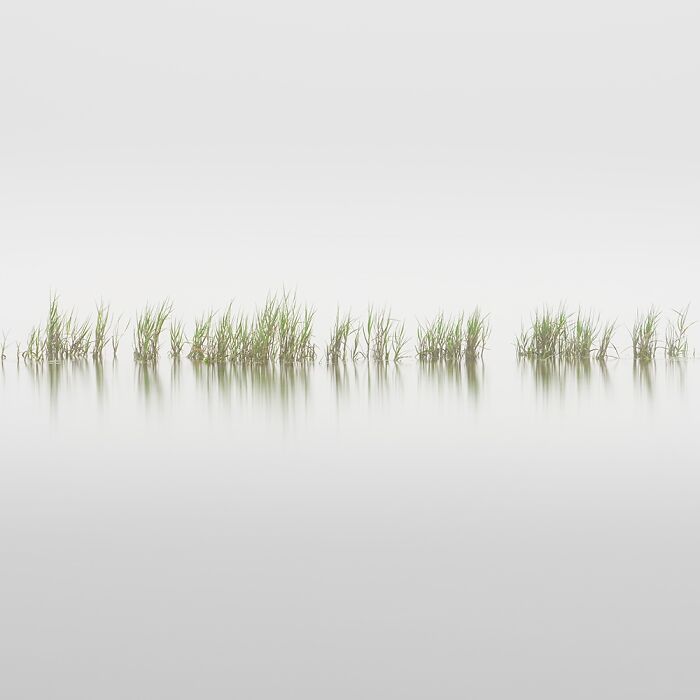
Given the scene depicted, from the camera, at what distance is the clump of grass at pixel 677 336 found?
42.3 ft

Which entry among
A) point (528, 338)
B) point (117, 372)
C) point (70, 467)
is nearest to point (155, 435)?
point (70, 467)

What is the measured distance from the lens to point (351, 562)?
1786 millimetres

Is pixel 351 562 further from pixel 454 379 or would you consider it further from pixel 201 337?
pixel 201 337

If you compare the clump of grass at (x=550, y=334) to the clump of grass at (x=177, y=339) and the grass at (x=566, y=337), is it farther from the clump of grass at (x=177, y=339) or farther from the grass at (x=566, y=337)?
the clump of grass at (x=177, y=339)

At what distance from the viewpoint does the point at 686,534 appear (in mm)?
2023

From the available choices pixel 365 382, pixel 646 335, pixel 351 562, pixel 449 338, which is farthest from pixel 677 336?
pixel 351 562

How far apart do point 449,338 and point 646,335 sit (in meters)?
3.04

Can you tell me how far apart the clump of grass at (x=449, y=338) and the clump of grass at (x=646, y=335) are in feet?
7.63

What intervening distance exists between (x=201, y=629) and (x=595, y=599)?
0.71m

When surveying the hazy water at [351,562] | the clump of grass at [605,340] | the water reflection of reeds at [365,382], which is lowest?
the hazy water at [351,562]

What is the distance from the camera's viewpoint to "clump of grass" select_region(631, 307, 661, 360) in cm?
1259

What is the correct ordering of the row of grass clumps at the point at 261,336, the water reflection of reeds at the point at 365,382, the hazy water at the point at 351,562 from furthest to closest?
the row of grass clumps at the point at 261,336 → the water reflection of reeds at the point at 365,382 → the hazy water at the point at 351,562

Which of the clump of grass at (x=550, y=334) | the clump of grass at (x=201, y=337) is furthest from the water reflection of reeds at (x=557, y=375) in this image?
the clump of grass at (x=201, y=337)

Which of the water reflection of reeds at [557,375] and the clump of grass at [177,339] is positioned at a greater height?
the clump of grass at [177,339]
